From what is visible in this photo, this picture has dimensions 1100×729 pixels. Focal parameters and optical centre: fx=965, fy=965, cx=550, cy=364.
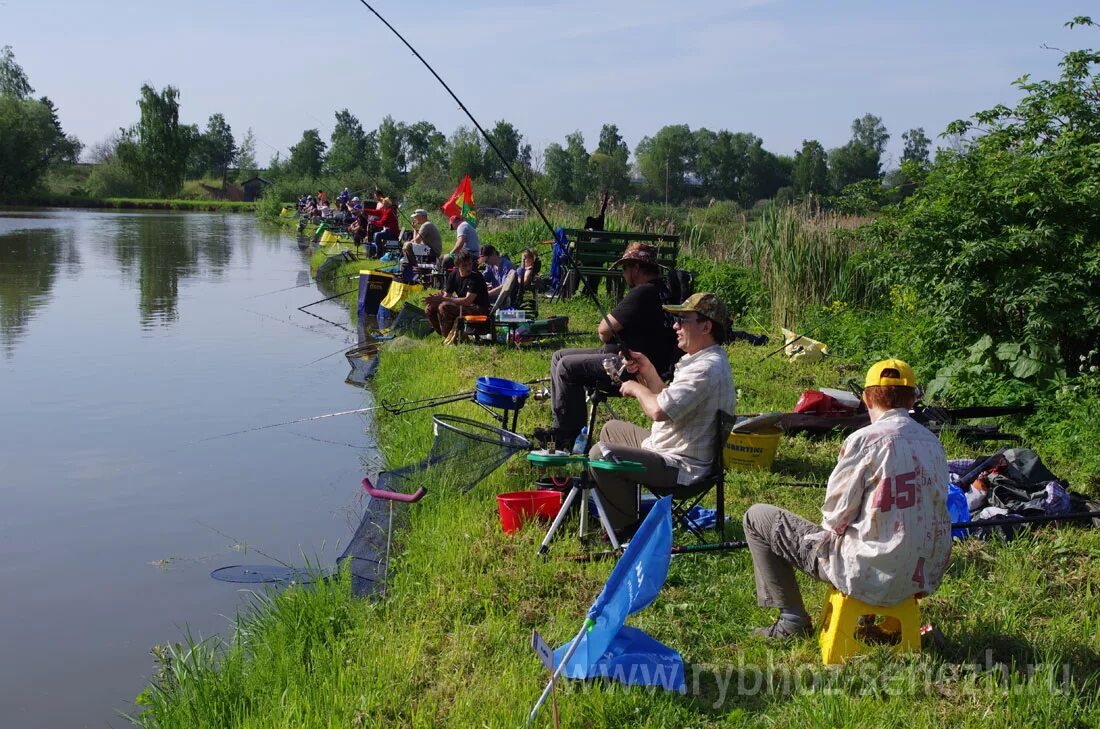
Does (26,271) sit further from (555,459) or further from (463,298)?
(555,459)

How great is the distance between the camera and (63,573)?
5.44 m

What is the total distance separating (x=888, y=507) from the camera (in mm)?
3193

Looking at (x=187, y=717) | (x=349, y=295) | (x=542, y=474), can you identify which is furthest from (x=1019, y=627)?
(x=349, y=295)

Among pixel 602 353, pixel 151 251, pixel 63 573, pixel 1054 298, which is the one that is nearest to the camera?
pixel 63 573

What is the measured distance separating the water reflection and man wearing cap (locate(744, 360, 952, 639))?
37.4 feet

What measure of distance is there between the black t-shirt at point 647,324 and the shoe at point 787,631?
8.90 ft

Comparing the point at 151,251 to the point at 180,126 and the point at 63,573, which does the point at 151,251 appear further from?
the point at 180,126

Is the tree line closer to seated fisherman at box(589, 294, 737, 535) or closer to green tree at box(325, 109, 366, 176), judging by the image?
green tree at box(325, 109, 366, 176)

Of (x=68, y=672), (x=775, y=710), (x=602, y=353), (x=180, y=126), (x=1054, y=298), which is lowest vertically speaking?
(x=68, y=672)

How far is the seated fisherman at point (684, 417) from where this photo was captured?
4.45 metres

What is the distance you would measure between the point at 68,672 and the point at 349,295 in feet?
45.4

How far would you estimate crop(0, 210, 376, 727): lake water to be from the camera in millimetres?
4672

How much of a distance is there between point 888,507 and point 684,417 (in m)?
1.43

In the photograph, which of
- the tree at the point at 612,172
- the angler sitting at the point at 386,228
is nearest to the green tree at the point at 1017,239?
the angler sitting at the point at 386,228
